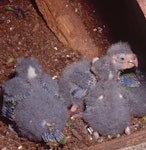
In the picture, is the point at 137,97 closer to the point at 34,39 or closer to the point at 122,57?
the point at 122,57

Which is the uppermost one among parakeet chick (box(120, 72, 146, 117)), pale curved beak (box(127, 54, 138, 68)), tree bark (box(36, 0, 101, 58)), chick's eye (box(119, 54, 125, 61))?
tree bark (box(36, 0, 101, 58))

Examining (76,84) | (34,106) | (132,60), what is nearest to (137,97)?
(132,60)

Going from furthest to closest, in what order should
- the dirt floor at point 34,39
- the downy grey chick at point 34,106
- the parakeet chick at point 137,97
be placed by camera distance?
the dirt floor at point 34,39, the parakeet chick at point 137,97, the downy grey chick at point 34,106

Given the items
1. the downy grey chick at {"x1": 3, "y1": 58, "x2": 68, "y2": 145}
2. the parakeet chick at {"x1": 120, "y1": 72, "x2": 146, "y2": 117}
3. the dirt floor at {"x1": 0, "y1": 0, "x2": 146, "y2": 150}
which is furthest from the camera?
the dirt floor at {"x1": 0, "y1": 0, "x2": 146, "y2": 150}

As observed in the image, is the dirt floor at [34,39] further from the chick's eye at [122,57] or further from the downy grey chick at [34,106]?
the chick's eye at [122,57]

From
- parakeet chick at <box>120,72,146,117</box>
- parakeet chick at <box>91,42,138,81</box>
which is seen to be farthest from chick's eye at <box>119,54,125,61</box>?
parakeet chick at <box>120,72,146,117</box>

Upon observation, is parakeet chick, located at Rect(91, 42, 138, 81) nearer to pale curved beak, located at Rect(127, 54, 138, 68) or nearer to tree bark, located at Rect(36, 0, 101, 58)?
pale curved beak, located at Rect(127, 54, 138, 68)

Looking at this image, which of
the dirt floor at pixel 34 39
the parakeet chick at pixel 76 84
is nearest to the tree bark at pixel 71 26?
the dirt floor at pixel 34 39
